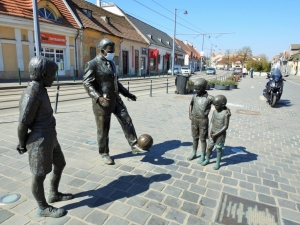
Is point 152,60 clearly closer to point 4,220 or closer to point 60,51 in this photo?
point 60,51

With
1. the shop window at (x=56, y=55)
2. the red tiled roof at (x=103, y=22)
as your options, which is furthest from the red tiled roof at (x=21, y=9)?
the shop window at (x=56, y=55)

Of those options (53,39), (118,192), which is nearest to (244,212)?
(118,192)

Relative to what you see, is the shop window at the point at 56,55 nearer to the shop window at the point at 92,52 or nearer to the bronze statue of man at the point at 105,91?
the shop window at the point at 92,52

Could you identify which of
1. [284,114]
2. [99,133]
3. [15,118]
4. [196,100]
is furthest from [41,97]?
[284,114]

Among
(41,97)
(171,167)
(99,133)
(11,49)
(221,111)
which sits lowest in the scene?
(171,167)

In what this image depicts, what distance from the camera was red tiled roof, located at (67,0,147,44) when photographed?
23677mm

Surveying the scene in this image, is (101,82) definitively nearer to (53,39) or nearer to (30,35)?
(30,35)

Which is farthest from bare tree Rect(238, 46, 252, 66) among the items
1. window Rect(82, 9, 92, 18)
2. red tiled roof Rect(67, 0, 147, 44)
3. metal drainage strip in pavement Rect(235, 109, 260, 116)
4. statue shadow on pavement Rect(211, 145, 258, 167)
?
statue shadow on pavement Rect(211, 145, 258, 167)

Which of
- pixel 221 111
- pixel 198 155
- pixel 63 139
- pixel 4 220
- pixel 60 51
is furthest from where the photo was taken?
pixel 60 51

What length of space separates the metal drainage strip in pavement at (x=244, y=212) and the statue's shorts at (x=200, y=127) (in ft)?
3.89

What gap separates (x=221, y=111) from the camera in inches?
147

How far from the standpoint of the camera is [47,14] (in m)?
18.9

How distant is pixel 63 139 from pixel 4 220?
2.84 m

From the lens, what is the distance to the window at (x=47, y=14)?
18.4 metres
